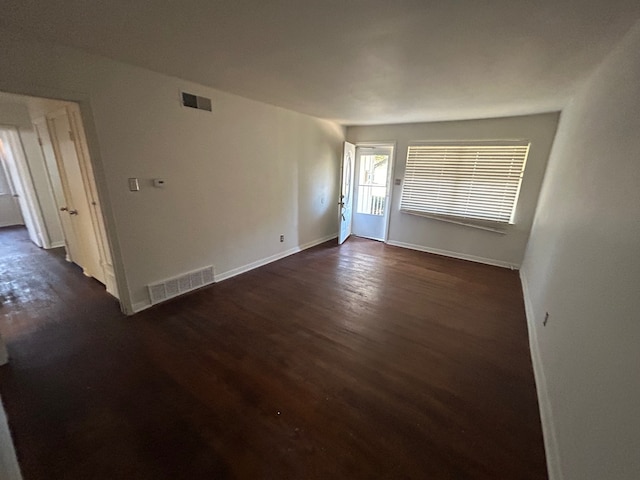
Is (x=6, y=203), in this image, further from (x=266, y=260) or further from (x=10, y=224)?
(x=266, y=260)

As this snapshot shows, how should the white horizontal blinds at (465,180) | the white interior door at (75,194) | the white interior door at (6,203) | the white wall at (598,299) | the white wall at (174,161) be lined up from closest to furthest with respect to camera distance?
1. the white wall at (598,299)
2. the white wall at (174,161)
3. the white interior door at (75,194)
4. the white horizontal blinds at (465,180)
5. the white interior door at (6,203)

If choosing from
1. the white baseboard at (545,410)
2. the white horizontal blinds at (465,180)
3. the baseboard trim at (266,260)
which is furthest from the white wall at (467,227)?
the white baseboard at (545,410)

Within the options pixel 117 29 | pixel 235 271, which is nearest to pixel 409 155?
pixel 235 271

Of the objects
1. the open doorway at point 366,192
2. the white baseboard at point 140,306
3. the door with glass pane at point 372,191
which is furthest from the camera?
the door with glass pane at point 372,191

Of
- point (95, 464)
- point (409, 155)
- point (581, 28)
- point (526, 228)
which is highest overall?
point (581, 28)

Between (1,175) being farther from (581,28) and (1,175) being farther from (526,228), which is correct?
(526,228)

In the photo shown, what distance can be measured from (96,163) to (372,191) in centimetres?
475

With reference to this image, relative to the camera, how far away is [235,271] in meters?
3.83

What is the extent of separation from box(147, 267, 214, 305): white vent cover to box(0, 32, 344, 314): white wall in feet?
0.25

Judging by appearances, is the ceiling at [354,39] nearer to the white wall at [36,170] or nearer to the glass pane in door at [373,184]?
the glass pane in door at [373,184]

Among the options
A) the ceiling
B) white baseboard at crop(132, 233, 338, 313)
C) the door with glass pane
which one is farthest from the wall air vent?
the door with glass pane

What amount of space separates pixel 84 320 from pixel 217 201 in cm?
187

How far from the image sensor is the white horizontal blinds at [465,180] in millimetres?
4199

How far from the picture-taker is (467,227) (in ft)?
15.4
